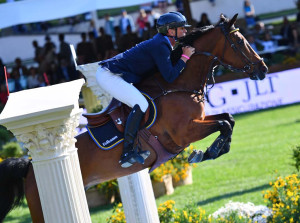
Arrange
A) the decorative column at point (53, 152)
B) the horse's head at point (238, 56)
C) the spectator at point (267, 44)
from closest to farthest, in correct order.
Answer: the decorative column at point (53, 152) → the horse's head at point (238, 56) → the spectator at point (267, 44)

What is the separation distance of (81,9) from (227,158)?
15.2 feet

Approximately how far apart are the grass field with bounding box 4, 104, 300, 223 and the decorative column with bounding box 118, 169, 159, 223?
480 millimetres

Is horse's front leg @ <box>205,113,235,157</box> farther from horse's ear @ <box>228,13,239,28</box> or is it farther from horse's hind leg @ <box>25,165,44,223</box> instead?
horse's hind leg @ <box>25,165,44,223</box>

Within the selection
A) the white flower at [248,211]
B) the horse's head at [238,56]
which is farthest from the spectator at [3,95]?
the horse's head at [238,56]

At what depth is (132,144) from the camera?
5543mm

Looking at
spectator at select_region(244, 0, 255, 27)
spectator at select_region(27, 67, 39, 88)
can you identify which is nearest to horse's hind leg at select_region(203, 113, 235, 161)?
spectator at select_region(27, 67, 39, 88)

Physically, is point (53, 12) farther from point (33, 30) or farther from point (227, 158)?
point (33, 30)

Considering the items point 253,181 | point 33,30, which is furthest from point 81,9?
point 33,30

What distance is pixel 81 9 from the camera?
13.2 metres

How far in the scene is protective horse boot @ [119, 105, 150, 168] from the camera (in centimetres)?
551

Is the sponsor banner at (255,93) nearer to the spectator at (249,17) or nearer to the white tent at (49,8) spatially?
the white tent at (49,8)

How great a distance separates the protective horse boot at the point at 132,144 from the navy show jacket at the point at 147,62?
1.37 ft

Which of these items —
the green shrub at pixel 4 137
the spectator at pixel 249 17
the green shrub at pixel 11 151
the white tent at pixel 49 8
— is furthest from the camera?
the spectator at pixel 249 17

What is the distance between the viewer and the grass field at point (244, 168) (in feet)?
28.7
